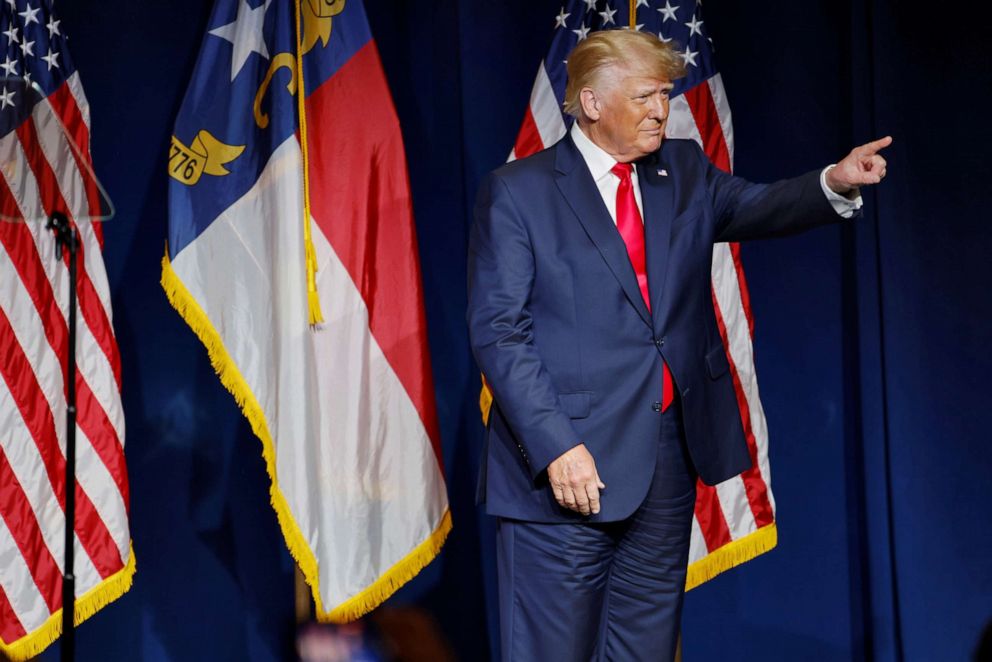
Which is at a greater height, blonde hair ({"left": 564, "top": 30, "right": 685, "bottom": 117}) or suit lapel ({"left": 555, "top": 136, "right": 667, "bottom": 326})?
blonde hair ({"left": 564, "top": 30, "right": 685, "bottom": 117})

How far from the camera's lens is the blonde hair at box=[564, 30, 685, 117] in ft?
6.69

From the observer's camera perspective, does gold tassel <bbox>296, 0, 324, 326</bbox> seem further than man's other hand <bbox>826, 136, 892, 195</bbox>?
Yes

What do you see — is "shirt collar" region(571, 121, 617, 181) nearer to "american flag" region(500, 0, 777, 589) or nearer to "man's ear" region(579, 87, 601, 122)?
"man's ear" region(579, 87, 601, 122)

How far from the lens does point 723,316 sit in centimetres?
289

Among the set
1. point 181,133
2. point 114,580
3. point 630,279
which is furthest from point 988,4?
point 114,580

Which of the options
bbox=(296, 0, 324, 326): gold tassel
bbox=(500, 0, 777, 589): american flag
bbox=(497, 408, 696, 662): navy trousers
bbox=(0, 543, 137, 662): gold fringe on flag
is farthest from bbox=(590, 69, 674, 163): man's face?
bbox=(0, 543, 137, 662): gold fringe on flag

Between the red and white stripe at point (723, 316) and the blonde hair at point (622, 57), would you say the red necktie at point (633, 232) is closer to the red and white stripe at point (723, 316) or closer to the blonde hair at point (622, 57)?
the blonde hair at point (622, 57)

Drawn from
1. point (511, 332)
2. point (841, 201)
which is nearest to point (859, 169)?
point (841, 201)

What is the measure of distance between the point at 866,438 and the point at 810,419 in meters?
0.19

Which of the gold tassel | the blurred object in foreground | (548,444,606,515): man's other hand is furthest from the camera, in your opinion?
the blurred object in foreground

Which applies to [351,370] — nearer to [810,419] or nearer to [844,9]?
[810,419]

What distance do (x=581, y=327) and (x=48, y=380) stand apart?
1.44m

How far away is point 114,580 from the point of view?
2.82 metres

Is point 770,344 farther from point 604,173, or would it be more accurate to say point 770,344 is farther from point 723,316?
point 604,173
